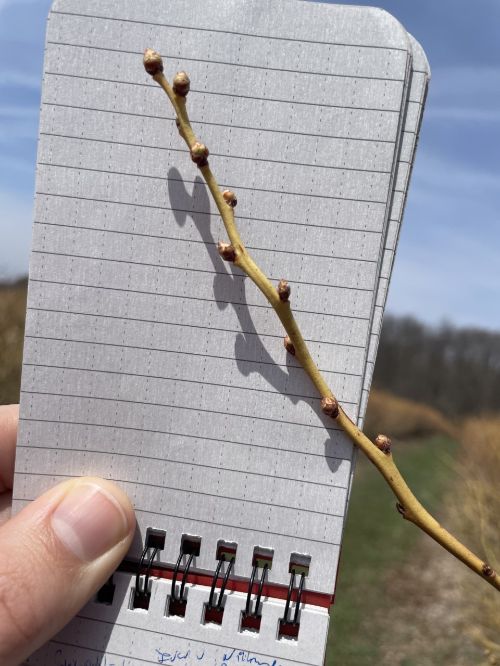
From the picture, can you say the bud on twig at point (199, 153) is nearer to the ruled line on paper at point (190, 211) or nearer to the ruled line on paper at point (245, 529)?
the ruled line on paper at point (190, 211)

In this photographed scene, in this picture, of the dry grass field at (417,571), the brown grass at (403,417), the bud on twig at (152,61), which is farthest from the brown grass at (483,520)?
the brown grass at (403,417)

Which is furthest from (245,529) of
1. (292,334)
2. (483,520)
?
(483,520)

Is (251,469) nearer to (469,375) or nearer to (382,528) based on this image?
(382,528)

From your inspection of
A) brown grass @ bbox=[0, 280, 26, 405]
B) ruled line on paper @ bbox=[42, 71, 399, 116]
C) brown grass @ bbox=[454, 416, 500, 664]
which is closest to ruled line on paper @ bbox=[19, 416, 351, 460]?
ruled line on paper @ bbox=[42, 71, 399, 116]

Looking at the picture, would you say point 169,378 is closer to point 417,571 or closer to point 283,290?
point 283,290

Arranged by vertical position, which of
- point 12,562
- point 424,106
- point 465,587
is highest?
point 424,106

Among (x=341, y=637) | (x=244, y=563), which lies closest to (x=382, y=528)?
(x=341, y=637)

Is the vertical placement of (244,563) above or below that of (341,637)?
above
